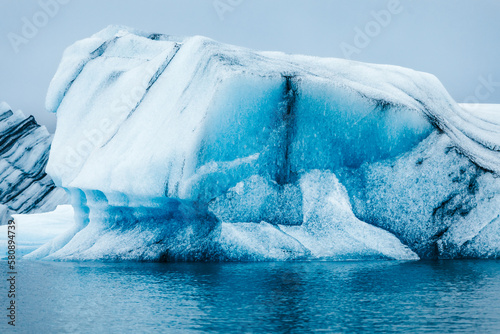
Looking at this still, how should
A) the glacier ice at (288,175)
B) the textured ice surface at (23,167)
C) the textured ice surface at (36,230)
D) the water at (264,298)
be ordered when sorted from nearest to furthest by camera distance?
the water at (264,298) < the glacier ice at (288,175) < the textured ice surface at (36,230) < the textured ice surface at (23,167)

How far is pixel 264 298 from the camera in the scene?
5.40m

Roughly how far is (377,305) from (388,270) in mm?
2388

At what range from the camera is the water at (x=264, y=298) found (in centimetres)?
435

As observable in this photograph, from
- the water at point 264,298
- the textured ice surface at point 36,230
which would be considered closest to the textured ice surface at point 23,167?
the textured ice surface at point 36,230

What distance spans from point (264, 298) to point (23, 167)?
1658cm

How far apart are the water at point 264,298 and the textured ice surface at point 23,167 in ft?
41.7

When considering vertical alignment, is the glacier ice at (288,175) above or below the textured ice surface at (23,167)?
below

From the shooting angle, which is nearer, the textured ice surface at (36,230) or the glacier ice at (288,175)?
the glacier ice at (288,175)

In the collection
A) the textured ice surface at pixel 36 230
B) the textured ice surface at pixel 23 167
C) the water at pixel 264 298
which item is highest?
the textured ice surface at pixel 23 167

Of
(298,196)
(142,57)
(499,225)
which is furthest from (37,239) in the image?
(499,225)

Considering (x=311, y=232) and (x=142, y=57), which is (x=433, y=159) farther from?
(x=142, y=57)

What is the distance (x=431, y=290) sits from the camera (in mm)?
5715

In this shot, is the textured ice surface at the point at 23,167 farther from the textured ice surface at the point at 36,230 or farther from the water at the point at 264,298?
the water at the point at 264,298

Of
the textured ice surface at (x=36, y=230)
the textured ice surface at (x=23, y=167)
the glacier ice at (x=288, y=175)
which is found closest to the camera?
the glacier ice at (x=288, y=175)
